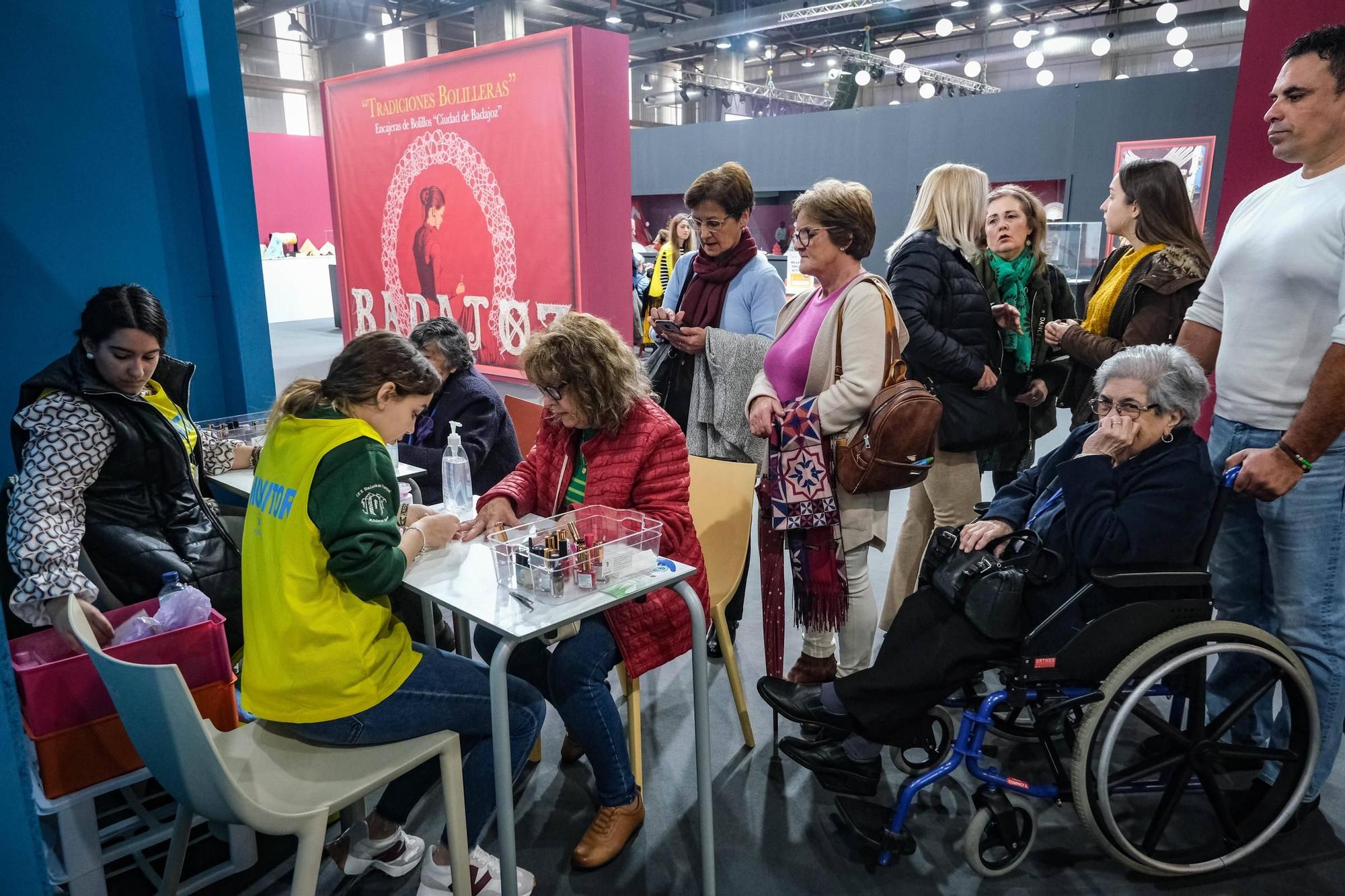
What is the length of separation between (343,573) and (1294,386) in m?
1.99

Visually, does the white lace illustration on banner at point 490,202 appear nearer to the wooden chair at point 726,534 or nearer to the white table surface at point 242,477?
the white table surface at point 242,477

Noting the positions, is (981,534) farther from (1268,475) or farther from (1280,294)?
(1280,294)

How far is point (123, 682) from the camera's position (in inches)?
51.6

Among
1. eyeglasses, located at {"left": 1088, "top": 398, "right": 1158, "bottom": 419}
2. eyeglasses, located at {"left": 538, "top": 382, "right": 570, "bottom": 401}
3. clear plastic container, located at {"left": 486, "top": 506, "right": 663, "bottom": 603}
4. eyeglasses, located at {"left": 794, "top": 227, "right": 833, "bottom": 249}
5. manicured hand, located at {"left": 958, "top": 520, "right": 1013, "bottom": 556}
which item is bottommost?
manicured hand, located at {"left": 958, "top": 520, "right": 1013, "bottom": 556}

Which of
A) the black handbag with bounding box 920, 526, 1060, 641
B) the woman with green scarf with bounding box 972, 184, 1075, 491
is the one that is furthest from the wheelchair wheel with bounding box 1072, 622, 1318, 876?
the woman with green scarf with bounding box 972, 184, 1075, 491

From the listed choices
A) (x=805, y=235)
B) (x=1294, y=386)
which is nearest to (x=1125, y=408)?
(x=1294, y=386)

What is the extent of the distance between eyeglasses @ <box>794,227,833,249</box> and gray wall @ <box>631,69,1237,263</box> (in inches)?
248

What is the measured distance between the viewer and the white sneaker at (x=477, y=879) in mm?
1755

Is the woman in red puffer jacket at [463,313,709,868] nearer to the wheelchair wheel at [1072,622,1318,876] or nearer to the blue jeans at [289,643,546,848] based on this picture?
the blue jeans at [289,643,546,848]

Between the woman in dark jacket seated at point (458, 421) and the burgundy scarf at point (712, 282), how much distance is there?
26.9 inches

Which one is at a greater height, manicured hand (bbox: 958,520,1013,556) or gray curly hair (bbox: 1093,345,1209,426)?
gray curly hair (bbox: 1093,345,1209,426)

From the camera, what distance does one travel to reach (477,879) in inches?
69.8

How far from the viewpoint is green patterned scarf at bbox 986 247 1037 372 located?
9.43ft

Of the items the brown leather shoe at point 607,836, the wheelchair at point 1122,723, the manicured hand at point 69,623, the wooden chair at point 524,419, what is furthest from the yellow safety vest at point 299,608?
the wooden chair at point 524,419
